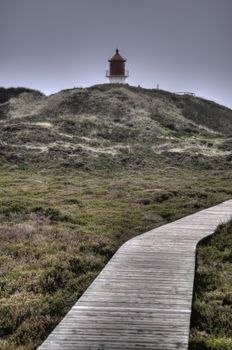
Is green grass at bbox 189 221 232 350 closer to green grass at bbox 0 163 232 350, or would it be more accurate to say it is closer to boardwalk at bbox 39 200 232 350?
boardwalk at bbox 39 200 232 350

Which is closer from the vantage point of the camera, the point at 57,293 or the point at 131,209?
the point at 57,293

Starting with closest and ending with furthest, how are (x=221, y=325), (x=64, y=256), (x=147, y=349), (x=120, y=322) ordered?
1. (x=147, y=349)
2. (x=120, y=322)
3. (x=221, y=325)
4. (x=64, y=256)

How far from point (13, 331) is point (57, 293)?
2183mm

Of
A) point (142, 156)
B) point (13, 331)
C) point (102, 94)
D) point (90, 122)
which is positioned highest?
point (102, 94)

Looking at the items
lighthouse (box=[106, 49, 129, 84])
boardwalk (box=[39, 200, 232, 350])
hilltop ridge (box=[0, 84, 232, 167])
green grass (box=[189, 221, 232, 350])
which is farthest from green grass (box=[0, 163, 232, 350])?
lighthouse (box=[106, 49, 129, 84])

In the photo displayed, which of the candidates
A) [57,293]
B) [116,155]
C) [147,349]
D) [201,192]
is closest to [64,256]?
[57,293]

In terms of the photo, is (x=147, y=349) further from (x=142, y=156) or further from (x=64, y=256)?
(x=142, y=156)

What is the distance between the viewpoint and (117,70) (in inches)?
4478

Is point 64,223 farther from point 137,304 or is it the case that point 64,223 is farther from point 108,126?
point 108,126

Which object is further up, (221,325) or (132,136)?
(132,136)

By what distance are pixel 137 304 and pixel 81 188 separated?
847 inches

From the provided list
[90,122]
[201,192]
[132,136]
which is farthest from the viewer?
[90,122]

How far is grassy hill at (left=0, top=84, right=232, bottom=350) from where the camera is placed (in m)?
13.4

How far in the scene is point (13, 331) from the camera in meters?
10.8
